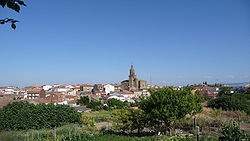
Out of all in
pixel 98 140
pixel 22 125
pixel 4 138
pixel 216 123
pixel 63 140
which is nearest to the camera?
pixel 4 138

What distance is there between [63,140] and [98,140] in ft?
7.20

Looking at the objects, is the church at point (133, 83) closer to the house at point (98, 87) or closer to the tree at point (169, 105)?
the house at point (98, 87)

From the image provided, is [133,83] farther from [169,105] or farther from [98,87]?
[169,105]

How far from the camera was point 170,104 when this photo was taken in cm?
1048

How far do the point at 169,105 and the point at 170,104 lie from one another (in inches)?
3.4

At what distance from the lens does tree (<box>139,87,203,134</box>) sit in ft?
34.1

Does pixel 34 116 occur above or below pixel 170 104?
below

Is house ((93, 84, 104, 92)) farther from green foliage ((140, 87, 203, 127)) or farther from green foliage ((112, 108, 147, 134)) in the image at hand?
green foliage ((140, 87, 203, 127))

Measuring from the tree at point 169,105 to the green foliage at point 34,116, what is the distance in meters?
11.9

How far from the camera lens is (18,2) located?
6.99ft

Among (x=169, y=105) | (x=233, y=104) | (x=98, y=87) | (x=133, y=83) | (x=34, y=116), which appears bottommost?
(x=34, y=116)

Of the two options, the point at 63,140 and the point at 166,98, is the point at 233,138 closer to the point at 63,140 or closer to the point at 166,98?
the point at 166,98

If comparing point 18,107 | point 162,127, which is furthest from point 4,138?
point 18,107

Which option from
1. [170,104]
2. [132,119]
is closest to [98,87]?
[132,119]
